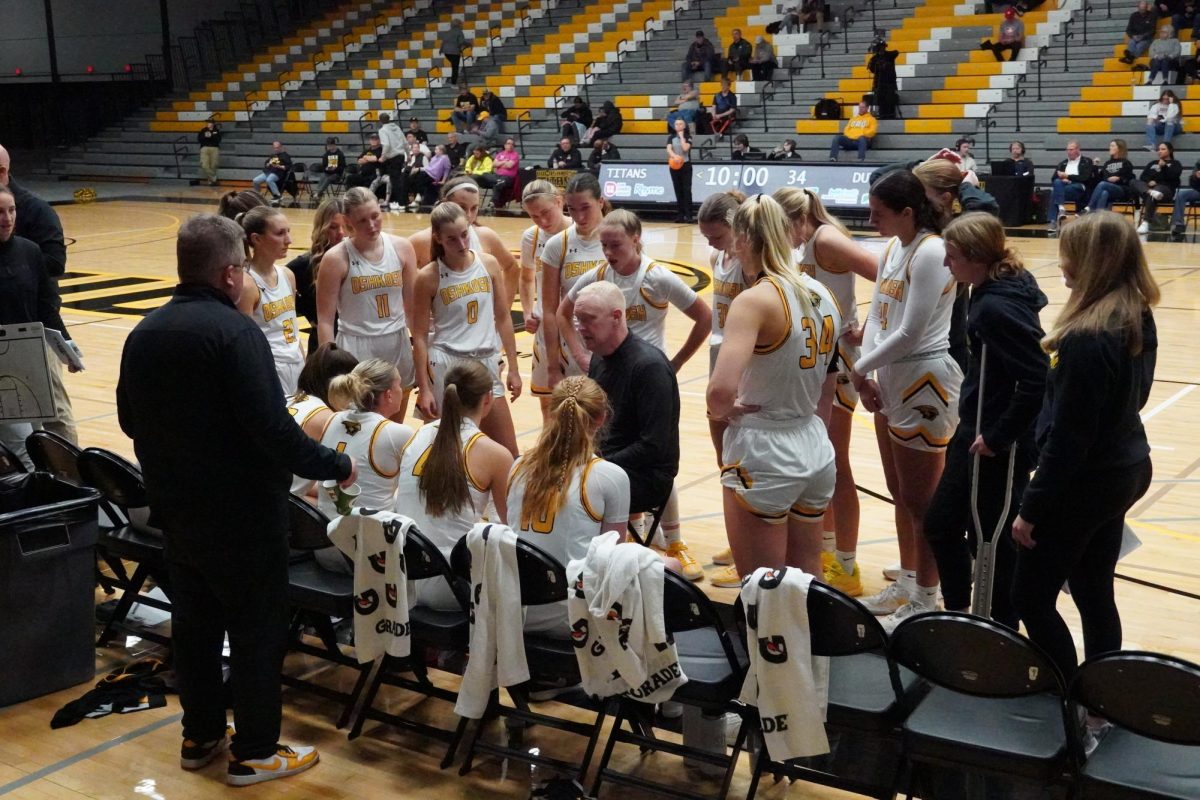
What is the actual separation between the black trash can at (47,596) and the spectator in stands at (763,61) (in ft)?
65.8

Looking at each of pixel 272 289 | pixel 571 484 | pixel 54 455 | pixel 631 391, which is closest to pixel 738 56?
pixel 272 289

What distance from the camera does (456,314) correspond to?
5895 mm

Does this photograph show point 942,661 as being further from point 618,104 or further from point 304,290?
point 618,104

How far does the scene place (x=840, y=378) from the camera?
5.17 metres

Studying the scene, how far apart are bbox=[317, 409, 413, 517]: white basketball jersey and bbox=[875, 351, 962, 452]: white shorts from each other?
5.90ft

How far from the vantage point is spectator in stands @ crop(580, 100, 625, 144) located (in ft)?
71.7

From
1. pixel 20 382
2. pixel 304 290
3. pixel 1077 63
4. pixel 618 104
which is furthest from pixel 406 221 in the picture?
pixel 20 382

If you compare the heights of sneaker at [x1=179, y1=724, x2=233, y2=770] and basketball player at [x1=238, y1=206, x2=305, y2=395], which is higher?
basketball player at [x1=238, y1=206, x2=305, y2=395]

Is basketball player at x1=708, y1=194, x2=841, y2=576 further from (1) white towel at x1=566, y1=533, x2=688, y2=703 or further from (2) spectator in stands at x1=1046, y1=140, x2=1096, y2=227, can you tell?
(2) spectator in stands at x1=1046, y1=140, x2=1096, y2=227

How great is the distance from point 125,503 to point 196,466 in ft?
3.97

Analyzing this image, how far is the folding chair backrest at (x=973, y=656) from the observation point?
2.95 meters

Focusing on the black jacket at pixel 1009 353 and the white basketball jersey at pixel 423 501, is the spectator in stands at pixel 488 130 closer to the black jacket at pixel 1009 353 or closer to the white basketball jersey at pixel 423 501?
the white basketball jersey at pixel 423 501

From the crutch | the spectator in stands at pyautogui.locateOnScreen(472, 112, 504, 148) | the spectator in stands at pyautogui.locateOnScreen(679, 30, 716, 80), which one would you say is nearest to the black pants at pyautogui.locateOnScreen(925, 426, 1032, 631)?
the crutch

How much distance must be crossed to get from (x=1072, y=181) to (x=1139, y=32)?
429 centimetres
